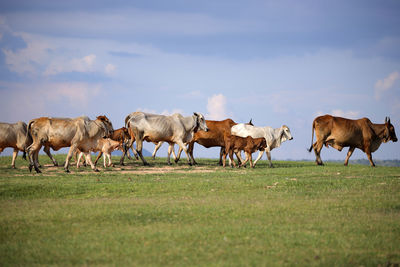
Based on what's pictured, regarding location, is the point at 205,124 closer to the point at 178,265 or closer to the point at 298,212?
the point at 298,212

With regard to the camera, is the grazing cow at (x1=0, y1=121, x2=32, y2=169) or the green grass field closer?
the green grass field

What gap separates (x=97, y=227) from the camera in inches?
395

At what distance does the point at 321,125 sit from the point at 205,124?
659 cm

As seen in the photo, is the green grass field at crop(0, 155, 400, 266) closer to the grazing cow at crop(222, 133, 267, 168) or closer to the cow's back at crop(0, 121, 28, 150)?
the cow's back at crop(0, 121, 28, 150)

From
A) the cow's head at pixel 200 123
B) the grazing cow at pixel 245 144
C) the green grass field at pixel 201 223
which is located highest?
the cow's head at pixel 200 123

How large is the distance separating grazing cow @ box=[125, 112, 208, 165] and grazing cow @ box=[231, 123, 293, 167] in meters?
2.09

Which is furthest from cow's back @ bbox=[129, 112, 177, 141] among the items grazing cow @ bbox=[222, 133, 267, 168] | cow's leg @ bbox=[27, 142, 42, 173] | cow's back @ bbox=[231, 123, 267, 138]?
cow's leg @ bbox=[27, 142, 42, 173]

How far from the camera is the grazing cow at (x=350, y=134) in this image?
89.0 feet

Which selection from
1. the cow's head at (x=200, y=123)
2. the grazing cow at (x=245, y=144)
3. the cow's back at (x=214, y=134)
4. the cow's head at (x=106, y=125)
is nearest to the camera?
the cow's head at (x=106, y=125)

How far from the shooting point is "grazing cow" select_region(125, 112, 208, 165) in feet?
87.2

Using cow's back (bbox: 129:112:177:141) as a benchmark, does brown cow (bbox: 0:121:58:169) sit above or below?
below

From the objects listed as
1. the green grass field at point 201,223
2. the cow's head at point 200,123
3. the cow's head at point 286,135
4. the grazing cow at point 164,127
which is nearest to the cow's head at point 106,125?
the grazing cow at point 164,127

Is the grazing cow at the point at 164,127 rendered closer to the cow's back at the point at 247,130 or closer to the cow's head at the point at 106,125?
the cow's back at the point at 247,130

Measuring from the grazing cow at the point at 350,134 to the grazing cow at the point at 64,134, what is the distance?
12201mm
